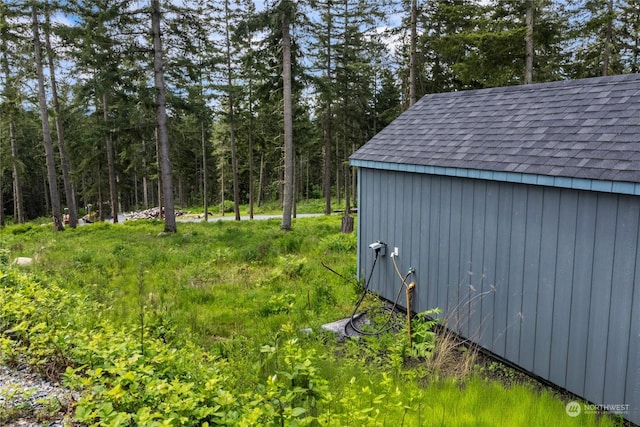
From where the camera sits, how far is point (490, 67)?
49.0ft

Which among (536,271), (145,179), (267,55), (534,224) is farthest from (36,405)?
(145,179)

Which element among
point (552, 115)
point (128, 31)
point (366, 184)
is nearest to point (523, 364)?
point (552, 115)

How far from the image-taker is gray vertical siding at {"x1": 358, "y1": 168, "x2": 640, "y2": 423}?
13.4 feet

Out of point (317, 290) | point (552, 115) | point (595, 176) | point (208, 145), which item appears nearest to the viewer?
point (595, 176)

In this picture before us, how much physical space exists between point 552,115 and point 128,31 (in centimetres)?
1306

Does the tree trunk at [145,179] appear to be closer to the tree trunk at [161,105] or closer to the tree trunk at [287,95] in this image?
the tree trunk at [161,105]

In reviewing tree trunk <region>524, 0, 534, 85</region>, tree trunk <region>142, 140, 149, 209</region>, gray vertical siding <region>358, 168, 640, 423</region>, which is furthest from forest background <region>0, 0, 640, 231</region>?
gray vertical siding <region>358, 168, 640, 423</region>

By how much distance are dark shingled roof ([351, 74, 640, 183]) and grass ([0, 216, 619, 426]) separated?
2442 millimetres

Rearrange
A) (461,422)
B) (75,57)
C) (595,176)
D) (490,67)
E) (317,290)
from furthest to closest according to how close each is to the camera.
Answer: (75,57)
(490,67)
(317,290)
(595,176)
(461,422)

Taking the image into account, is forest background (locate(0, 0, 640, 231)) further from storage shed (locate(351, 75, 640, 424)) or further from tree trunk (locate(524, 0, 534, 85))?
storage shed (locate(351, 75, 640, 424))

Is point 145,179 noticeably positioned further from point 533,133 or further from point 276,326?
A: point 533,133

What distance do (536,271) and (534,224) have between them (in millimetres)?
547

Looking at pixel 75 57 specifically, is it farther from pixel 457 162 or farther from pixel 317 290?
pixel 457 162

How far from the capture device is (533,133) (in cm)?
545
